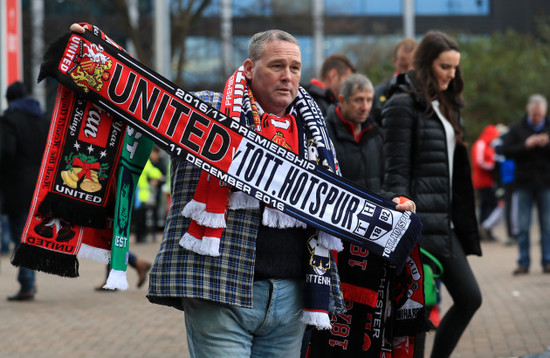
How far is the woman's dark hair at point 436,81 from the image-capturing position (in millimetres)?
5539

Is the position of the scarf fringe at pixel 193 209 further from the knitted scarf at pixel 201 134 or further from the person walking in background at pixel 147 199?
the person walking in background at pixel 147 199

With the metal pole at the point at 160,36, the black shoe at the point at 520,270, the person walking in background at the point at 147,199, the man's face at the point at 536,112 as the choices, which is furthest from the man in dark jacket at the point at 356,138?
the metal pole at the point at 160,36

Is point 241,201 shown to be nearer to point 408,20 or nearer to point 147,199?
point 147,199

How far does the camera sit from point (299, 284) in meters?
3.52

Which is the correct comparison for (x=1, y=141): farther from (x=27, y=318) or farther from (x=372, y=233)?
(x=372, y=233)

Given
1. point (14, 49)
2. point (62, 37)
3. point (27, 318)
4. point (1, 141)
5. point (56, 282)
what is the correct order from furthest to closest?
point (14, 49), point (56, 282), point (1, 141), point (27, 318), point (62, 37)

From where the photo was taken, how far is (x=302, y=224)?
3518mm

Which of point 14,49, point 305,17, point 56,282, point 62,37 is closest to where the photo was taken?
point 62,37

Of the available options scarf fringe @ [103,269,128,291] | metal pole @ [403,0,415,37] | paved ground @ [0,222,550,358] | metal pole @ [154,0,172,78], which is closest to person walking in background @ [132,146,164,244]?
metal pole @ [154,0,172,78]

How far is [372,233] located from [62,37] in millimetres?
1409

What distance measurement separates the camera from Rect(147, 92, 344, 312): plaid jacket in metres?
3.29

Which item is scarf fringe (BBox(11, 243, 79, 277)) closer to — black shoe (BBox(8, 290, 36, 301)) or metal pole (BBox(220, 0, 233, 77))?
black shoe (BBox(8, 290, 36, 301))

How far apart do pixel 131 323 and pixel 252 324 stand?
4828 mm

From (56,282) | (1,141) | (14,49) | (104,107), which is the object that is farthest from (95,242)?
(14,49)
